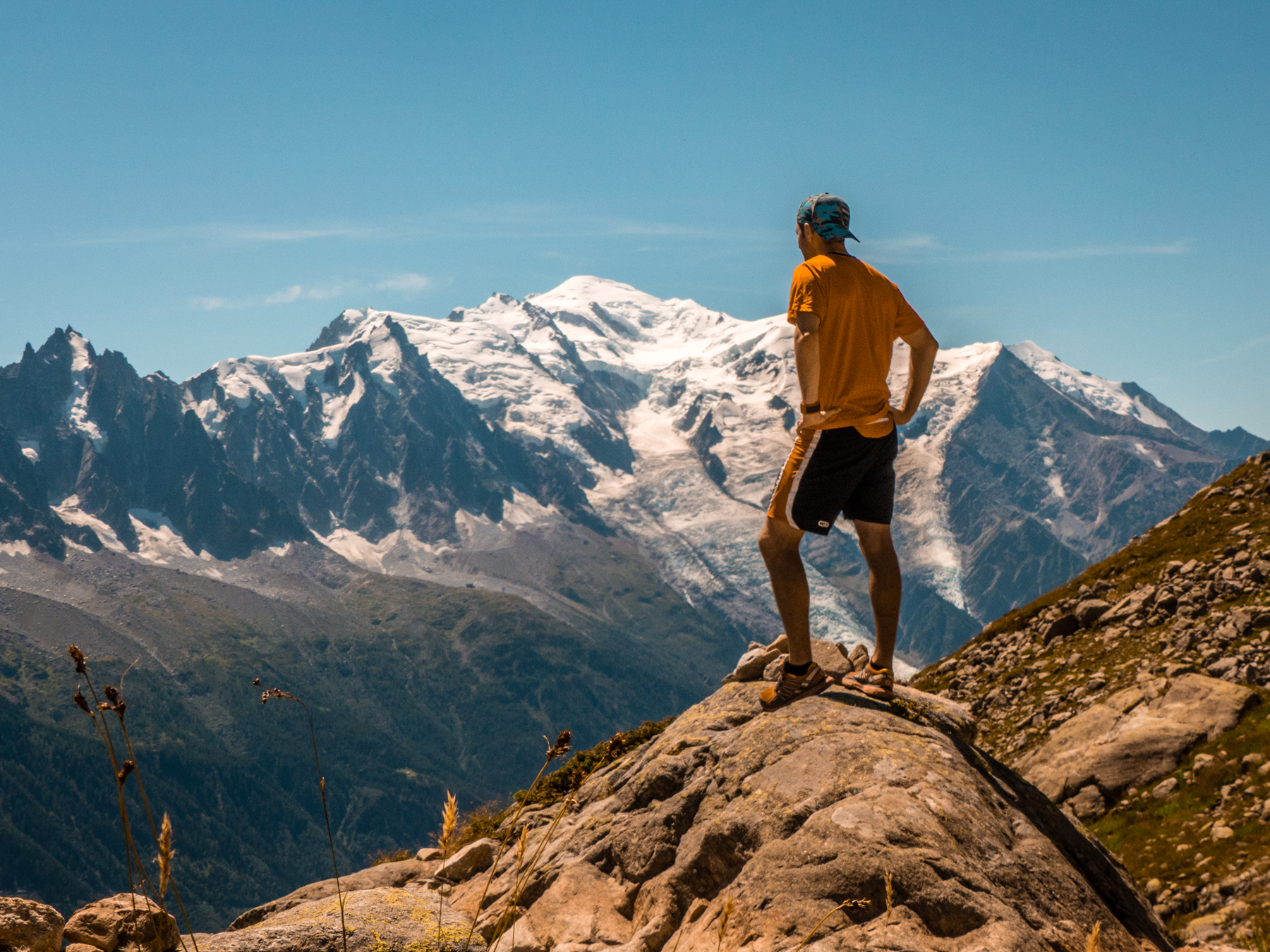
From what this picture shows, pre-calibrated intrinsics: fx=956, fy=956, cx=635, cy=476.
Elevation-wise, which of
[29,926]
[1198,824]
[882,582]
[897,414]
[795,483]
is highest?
[897,414]

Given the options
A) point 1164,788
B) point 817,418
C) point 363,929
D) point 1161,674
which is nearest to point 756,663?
point 817,418

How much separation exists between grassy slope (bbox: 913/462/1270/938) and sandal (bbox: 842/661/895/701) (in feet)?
16.8

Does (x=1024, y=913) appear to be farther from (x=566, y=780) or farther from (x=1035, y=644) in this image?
(x=1035, y=644)

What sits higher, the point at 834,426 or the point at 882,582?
the point at 834,426

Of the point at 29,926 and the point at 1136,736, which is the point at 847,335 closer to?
the point at 29,926

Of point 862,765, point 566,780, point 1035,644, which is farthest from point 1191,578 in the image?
point 862,765

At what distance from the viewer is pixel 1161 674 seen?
2058cm

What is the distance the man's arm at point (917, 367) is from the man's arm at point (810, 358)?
3.81 ft

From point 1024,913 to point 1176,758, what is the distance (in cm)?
1211

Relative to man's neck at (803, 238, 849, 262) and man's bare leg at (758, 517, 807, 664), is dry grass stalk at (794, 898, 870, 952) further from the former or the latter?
man's neck at (803, 238, 849, 262)

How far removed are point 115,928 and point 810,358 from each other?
7.69m

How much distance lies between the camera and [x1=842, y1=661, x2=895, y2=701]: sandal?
10180 mm

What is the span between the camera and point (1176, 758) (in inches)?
675

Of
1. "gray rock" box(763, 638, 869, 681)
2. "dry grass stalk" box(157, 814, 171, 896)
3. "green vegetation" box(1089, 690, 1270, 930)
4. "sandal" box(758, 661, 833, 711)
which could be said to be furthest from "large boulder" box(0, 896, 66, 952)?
"green vegetation" box(1089, 690, 1270, 930)
